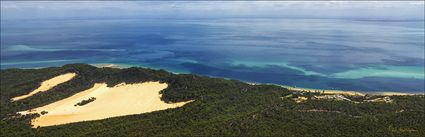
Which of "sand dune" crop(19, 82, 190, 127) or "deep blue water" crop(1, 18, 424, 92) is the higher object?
"deep blue water" crop(1, 18, 424, 92)

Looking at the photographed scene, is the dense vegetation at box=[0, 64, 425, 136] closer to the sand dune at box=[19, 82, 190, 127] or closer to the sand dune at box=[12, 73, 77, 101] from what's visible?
the sand dune at box=[12, 73, 77, 101]

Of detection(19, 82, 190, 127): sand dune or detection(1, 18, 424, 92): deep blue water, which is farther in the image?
detection(1, 18, 424, 92): deep blue water

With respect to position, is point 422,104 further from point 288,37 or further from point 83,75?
point 288,37

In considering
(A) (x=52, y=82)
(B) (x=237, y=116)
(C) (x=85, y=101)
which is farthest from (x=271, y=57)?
(B) (x=237, y=116)

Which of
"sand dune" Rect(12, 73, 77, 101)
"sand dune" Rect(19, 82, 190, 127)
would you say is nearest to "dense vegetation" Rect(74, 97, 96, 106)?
"sand dune" Rect(19, 82, 190, 127)

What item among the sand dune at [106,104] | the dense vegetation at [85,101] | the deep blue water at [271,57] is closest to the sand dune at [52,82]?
the sand dune at [106,104]

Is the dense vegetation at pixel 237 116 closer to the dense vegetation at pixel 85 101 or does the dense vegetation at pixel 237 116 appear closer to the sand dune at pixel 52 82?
the sand dune at pixel 52 82

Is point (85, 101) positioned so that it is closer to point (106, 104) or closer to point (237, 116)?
point (106, 104)

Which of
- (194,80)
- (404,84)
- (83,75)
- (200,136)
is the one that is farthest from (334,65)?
(200,136)
